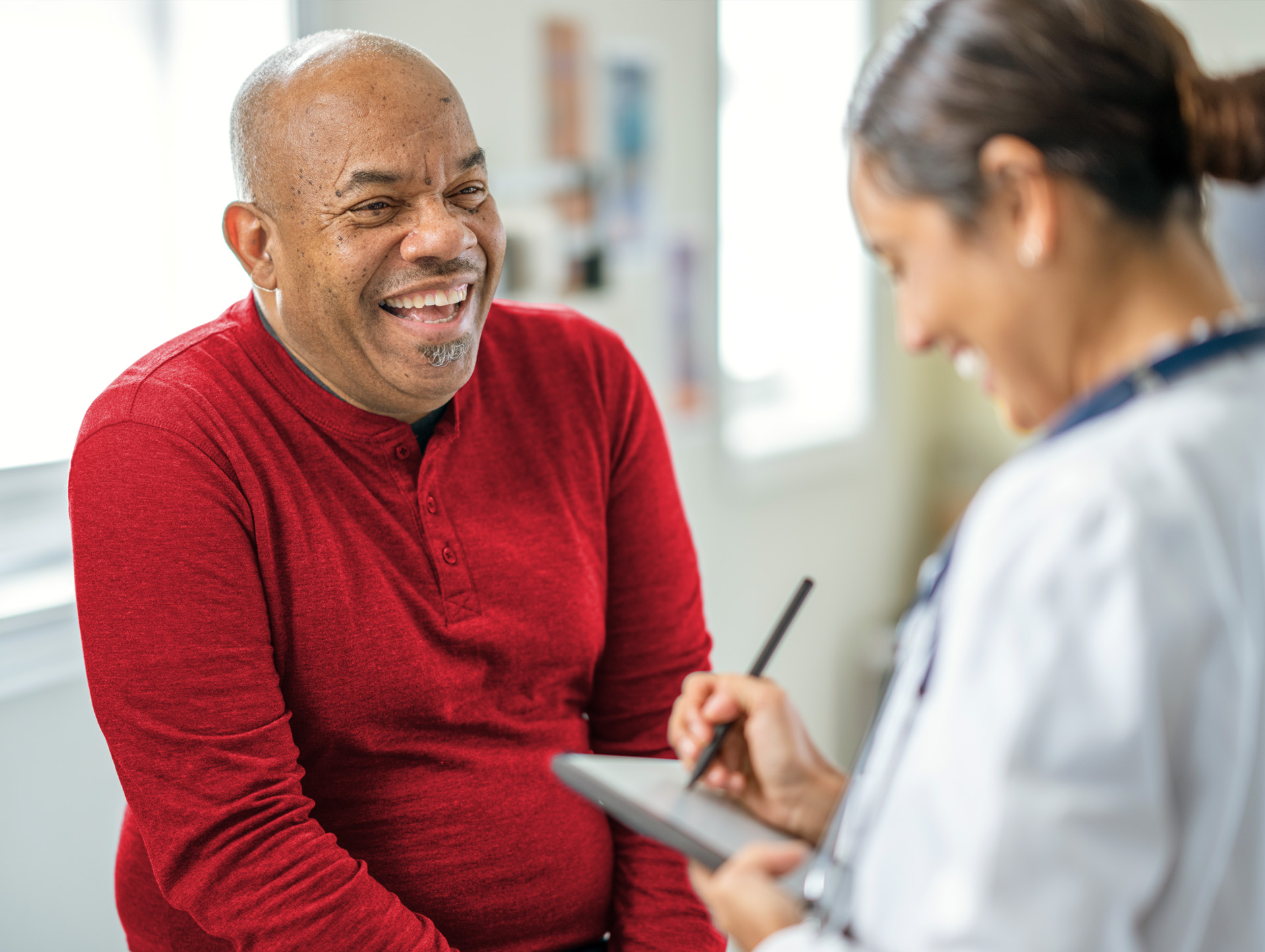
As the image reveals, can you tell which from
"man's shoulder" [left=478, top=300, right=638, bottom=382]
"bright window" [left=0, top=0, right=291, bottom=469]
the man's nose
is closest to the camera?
the man's nose

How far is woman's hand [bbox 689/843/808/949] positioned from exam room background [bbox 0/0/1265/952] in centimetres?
58

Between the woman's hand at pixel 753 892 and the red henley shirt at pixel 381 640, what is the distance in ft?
1.38

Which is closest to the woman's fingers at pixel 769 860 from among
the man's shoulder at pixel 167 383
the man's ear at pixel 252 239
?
the man's shoulder at pixel 167 383

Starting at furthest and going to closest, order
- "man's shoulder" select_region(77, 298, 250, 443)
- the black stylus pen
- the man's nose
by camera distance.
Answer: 1. the man's nose
2. "man's shoulder" select_region(77, 298, 250, 443)
3. the black stylus pen

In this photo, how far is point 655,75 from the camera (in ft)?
7.68

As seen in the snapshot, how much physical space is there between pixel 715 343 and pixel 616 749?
4.32 feet

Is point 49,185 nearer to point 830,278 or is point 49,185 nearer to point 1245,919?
point 1245,919

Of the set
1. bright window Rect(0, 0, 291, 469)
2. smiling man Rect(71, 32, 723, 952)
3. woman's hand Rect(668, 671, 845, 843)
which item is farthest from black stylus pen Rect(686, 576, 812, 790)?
bright window Rect(0, 0, 291, 469)

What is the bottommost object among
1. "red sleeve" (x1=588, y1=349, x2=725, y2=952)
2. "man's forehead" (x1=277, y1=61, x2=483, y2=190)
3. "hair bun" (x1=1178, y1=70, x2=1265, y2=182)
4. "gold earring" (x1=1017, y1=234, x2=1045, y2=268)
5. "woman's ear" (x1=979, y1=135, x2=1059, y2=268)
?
"red sleeve" (x1=588, y1=349, x2=725, y2=952)

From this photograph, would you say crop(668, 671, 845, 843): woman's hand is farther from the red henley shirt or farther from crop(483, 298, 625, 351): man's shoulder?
crop(483, 298, 625, 351): man's shoulder

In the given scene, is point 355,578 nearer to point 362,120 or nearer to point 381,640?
point 381,640

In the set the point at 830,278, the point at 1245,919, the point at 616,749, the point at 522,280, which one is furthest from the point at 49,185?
the point at 830,278

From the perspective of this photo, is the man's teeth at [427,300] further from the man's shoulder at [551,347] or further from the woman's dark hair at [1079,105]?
the woman's dark hair at [1079,105]

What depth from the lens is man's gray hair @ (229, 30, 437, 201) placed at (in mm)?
1147
